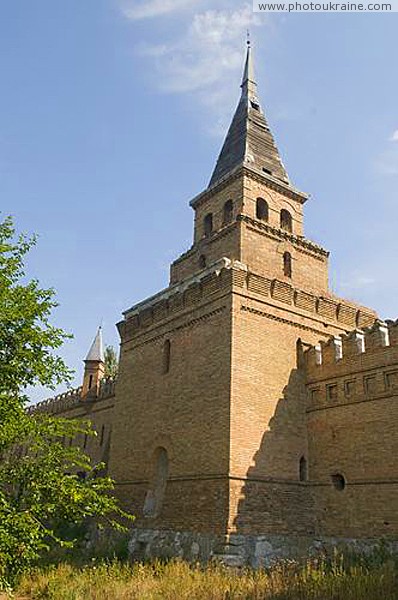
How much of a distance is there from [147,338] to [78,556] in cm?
725

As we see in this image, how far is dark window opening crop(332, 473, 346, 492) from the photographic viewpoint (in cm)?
1420

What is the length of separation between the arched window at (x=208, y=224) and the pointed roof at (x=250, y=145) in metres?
1.19

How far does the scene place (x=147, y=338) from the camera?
61.5ft

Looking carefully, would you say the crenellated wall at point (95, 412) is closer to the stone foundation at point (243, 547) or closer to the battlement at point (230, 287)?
the battlement at point (230, 287)

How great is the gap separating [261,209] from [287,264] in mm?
2273

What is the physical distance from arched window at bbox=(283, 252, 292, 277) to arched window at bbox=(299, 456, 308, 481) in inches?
241

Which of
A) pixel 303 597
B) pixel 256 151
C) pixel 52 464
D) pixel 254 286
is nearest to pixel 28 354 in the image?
pixel 52 464

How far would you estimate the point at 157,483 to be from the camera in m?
16.5

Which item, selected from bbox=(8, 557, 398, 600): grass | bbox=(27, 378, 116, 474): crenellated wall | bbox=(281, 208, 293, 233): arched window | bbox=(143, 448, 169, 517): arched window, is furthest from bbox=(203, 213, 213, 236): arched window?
bbox=(8, 557, 398, 600): grass

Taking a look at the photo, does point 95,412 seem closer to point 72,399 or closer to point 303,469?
point 72,399

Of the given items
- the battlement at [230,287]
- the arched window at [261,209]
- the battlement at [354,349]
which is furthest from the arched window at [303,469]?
the arched window at [261,209]

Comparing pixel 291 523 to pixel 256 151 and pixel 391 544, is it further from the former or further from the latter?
pixel 256 151

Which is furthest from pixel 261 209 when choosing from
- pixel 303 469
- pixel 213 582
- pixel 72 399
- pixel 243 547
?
pixel 72 399

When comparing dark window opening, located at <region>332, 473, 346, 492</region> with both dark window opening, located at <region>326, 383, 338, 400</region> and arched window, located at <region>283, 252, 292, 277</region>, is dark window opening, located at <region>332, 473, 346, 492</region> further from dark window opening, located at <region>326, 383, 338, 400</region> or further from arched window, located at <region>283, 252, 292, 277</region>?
arched window, located at <region>283, 252, 292, 277</region>
